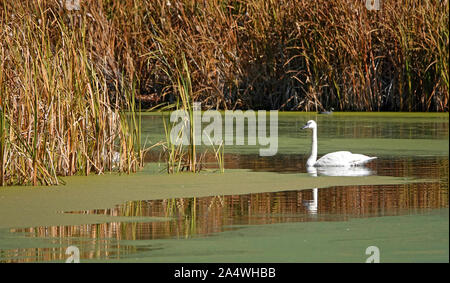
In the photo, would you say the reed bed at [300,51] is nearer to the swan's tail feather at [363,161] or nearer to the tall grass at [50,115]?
the swan's tail feather at [363,161]

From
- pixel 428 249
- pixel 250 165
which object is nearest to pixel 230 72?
pixel 250 165

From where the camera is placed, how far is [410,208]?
7449 millimetres

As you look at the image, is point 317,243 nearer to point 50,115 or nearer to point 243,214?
point 243,214

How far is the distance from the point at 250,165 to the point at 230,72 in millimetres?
5340

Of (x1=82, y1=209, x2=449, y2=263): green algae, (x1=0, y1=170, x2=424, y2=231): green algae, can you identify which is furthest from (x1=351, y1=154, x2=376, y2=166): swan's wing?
(x1=82, y1=209, x2=449, y2=263): green algae

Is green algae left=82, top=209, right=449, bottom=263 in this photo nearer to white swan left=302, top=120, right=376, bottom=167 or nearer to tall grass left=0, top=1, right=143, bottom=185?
tall grass left=0, top=1, right=143, bottom=185

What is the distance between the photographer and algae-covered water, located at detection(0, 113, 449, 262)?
19.6ft

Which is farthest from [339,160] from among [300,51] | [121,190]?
[300,51]

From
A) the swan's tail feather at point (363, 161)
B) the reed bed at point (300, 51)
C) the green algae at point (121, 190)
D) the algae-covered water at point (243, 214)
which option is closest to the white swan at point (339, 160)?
the swan's tail feather at point (363, 161)

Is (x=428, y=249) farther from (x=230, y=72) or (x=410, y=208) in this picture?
(x=230, y=72)

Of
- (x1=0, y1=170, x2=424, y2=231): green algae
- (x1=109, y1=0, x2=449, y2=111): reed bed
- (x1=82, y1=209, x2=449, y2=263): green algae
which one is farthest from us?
(x1=109, y1=0, x2=449, y2=111): reed bed

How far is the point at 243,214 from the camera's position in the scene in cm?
726

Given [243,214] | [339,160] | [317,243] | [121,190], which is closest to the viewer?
[317,243]

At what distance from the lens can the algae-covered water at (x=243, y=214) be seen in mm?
5980
